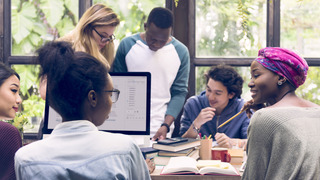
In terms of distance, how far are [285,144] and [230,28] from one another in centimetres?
226

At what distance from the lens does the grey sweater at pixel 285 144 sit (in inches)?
51.0

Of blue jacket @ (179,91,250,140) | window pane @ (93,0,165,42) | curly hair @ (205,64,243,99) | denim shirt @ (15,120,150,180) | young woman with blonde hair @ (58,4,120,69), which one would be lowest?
blue jacket @ (179,91,250,140)

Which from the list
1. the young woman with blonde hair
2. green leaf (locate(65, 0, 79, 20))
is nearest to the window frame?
green leaf (locate(65, 0, 79, 20))

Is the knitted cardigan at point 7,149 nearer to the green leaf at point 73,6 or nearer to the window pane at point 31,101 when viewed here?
the window pane at point 31,101

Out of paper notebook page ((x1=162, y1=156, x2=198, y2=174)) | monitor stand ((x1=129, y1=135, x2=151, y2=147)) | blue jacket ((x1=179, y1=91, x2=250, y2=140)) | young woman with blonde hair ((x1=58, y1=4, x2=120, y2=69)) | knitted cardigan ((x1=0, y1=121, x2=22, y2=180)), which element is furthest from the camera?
blue jacket ((x1=179, y1=91, x2=250, y2=140))

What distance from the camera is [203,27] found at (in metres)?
3.50

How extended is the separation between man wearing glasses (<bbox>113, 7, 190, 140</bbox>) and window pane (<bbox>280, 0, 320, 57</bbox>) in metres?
0.94

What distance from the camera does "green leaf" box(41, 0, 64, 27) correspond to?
3.55m

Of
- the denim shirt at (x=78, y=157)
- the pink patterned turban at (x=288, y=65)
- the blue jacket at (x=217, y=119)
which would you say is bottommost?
the blue jacket at (x=217, y=119)

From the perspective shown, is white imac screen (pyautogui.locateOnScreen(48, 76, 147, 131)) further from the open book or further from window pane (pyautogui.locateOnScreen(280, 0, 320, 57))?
window pane (pyautogui.locateOnScreen(280, 0, 320, 57))

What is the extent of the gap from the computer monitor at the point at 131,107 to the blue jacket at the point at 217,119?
2.91 feet

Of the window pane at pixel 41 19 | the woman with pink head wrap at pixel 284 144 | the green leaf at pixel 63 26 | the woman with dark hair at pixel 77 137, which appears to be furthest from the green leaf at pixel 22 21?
the woman with pink head wrap at pixel 284 144

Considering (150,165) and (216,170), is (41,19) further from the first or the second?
(216,170)

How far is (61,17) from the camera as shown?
11.7 ft
